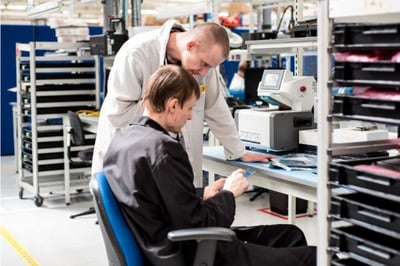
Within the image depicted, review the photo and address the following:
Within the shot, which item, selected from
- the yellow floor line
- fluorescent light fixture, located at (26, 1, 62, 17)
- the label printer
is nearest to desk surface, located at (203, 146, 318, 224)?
the label printer

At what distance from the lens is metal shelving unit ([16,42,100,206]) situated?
5602 mm

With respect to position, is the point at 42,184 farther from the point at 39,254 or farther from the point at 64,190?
the point at 39,254

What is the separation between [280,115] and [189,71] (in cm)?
67

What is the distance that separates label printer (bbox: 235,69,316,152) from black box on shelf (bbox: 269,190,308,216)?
2.12 m

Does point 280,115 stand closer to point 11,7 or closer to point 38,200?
point 38,200

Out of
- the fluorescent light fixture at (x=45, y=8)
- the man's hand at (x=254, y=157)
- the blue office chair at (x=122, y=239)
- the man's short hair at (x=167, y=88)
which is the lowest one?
the blue office chair at (x=122, y=239)

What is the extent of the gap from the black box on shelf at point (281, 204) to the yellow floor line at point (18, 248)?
2.30 meters

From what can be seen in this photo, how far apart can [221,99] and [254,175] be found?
1.67ft

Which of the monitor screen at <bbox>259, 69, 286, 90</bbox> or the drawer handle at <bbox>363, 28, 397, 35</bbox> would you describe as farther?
the monitor screen at <bbox>259, 69, 286, 90</bbox>

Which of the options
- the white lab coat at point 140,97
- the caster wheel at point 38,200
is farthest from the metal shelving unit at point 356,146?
the caster wheel at point 38,200

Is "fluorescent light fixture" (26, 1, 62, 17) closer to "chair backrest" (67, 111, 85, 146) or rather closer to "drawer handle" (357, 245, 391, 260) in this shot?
"chair backrest" (67, 111, 85, 146)

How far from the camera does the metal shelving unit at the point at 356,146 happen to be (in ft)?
5.55

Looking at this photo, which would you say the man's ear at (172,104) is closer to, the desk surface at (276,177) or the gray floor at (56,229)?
the desk surface at (276,177)

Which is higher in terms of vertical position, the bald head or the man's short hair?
the bald head
